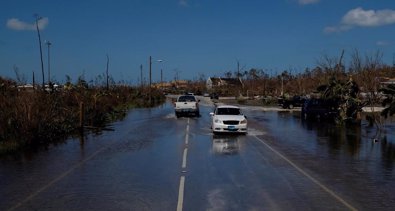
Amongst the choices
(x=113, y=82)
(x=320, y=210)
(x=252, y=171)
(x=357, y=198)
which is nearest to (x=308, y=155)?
(x=252, y=171)

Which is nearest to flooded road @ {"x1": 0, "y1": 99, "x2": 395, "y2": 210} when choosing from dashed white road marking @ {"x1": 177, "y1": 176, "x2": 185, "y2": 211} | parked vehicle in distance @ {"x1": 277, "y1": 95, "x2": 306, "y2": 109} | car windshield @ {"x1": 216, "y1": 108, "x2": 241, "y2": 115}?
dashed white road marking @ {"x1": 177, "y1": 176, "x2": 185, "y2": 211}

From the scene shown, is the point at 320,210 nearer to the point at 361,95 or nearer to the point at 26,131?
the point at 26,131

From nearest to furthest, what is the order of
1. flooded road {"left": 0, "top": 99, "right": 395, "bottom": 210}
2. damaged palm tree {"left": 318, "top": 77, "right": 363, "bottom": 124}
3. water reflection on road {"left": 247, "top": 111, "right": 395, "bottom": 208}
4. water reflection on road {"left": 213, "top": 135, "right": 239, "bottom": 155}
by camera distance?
flooded road {"left": 0, "top": 99, "right": 395, "bottom": 210}
water reflection on road {"left": 247, "top": 111, "right": 395, "bottom": 208}
water reflection on road {"left": 213, "top": 135, "right": 239, "bottom": 155}
damaged palm tree {"left": 318, "top": 77, "right": 363, "bottom": 124}

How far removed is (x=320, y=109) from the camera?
130 feet

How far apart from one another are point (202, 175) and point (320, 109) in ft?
90.5

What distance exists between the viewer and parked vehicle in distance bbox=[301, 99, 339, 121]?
38.4 metres

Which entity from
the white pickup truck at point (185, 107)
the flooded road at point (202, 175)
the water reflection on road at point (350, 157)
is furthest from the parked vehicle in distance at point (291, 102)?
the flooded road at point (202, 175)

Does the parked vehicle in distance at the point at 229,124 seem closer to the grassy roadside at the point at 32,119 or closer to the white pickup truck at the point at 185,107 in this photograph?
the grassy roadside at the point at 32,119

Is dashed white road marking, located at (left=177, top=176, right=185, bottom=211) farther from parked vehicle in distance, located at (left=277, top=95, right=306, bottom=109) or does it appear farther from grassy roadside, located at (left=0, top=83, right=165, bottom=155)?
parked vehicle in distance, located at (left=277, top=95, right=306, bottom=109)

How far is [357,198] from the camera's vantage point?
1094 cm

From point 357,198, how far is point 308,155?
751 cm

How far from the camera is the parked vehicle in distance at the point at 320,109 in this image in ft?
126

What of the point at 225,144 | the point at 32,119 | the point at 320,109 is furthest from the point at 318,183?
the point at 320,109

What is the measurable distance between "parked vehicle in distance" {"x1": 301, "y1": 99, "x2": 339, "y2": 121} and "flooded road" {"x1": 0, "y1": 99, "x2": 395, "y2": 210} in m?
14.8
